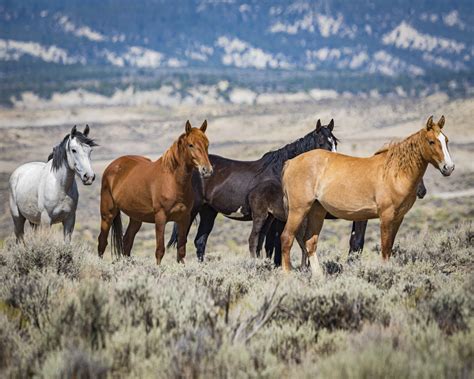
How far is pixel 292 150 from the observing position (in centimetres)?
1223

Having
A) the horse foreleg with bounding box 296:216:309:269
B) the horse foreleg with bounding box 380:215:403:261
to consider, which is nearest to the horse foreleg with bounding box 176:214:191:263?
the horse foreleg with bounding box 296:216:309:269

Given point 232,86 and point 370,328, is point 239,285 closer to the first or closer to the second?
point 370,328

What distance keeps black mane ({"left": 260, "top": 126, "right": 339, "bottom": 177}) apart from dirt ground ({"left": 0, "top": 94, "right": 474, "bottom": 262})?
328 centimetres

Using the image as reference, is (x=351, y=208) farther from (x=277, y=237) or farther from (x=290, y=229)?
(x=277, y=237)

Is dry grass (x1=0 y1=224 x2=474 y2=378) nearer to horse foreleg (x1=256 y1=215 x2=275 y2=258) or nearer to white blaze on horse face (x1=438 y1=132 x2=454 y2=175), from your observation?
white blaze on horse face (x1=438 y1=132 x2=454 y2=175)

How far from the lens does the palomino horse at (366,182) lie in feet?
31.9

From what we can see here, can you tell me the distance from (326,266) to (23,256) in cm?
338

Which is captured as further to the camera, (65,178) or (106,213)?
(106,213)

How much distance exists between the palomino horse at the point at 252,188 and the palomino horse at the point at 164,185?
51.0 inches

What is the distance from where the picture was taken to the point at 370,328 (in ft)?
22.2

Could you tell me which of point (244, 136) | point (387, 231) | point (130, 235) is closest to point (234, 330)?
point (387, 231)

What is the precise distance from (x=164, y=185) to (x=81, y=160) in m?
1.07

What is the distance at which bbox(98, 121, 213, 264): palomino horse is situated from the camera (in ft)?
35.5

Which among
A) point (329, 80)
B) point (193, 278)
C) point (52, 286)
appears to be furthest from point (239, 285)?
point (329, 80)
